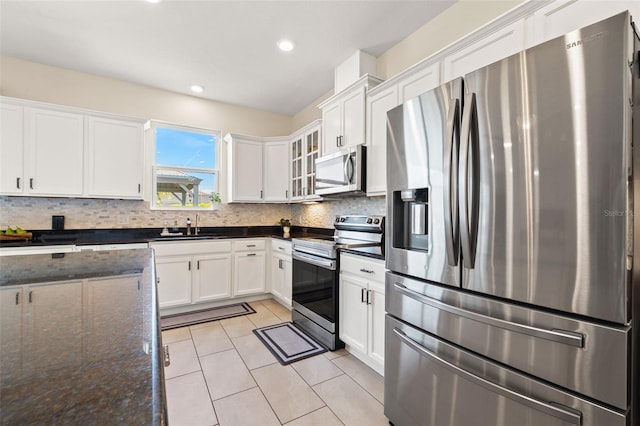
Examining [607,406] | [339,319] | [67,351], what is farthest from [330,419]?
[67,351]

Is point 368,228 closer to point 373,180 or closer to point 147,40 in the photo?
point 373,180

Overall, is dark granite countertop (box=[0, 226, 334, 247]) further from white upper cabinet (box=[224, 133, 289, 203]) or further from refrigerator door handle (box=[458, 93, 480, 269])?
refrigerator door handle (box=[458, 93, 480, 269])

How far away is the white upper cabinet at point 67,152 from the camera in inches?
113

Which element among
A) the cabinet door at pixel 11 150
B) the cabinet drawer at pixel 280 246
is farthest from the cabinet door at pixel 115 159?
the cabinet drawer at pixel 280 246

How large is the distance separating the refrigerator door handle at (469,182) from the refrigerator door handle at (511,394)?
47cm

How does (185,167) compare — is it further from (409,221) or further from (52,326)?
(52,326)

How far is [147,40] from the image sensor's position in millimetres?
2770

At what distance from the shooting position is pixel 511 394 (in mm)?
1133

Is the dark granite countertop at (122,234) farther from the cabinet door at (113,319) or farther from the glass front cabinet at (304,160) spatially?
the cabinet door at (113,319)

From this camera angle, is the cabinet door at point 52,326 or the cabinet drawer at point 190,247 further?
the cabinet drawer at point 190,247

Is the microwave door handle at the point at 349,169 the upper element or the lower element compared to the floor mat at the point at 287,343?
upper

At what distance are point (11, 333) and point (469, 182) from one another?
4.93 feet

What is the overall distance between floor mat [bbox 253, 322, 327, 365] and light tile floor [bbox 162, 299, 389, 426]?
0.07 m

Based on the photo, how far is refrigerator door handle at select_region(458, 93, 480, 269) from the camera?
1270 mm
